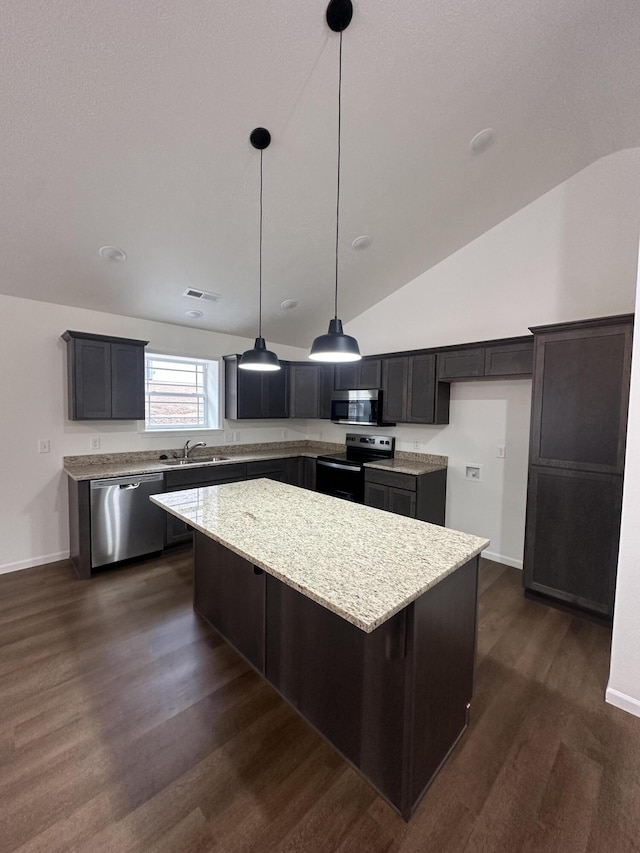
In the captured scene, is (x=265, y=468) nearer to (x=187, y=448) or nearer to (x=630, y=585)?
(x=187, y=448)

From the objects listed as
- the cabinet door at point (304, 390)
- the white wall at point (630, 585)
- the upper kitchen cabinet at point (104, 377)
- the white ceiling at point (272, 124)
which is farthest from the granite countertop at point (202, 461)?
the white wall at point (630, 585)

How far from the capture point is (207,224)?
2715 millimetres

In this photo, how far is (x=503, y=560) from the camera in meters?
3.49

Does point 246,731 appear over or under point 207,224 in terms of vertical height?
under

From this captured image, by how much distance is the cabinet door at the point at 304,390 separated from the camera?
491cm

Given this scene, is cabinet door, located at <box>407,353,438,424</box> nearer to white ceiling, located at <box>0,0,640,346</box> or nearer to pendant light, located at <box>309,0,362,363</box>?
white ceiling, located at <box>0,0,640,346</box>

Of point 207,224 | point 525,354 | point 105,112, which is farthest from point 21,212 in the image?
point 525,354

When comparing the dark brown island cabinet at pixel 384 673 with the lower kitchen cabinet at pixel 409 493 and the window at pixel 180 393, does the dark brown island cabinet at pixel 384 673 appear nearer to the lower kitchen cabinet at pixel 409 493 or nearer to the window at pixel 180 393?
the lower kitchen cabinet at pixel 409 493

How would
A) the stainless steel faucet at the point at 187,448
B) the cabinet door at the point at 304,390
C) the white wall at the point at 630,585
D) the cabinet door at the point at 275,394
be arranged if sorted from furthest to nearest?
the cabinet door at the point at 304,390
the cabinet door at the point at 275,394
the stainless steel faucet at the point at 187,448
the white wall at the point at 630,585

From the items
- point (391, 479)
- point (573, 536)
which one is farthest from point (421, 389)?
point (573, 536)

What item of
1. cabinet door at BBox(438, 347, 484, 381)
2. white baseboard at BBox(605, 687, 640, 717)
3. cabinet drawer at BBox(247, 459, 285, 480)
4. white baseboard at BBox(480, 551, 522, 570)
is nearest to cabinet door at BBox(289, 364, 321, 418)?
cabinet drawer at BBox(247, 459, 285, 480)

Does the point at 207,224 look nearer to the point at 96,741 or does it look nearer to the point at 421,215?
the point at 421,215

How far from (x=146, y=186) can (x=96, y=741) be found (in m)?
3.06

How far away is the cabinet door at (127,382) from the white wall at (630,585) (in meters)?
3.87
